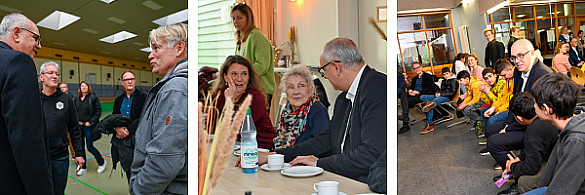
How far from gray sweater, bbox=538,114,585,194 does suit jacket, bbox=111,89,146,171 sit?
7.19 feet

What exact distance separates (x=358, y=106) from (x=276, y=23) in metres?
0.51

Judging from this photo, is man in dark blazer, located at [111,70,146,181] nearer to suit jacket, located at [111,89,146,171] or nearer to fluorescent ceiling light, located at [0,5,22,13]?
suit jacket, located at [111,89,146,171]

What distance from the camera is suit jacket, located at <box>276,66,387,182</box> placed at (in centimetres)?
149

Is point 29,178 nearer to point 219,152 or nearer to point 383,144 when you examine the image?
point 219,152

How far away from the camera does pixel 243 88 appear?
152cm

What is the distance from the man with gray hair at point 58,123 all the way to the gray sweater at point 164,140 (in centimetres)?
28

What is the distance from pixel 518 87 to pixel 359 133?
54.9 inches

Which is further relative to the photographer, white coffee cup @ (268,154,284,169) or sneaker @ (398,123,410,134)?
sneaker @ (398,123,410,134)

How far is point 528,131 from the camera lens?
2168mm

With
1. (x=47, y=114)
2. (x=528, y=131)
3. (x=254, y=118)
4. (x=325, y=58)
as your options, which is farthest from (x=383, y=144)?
(x=47, y=114)

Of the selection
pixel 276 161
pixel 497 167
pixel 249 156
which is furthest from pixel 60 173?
pixel 497 167

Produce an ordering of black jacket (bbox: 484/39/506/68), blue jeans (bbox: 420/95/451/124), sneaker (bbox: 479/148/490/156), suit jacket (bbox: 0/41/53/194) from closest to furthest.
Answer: suit jacket (bbox: 0/41/53/194) → black jacket (bbox: 484/39/506/68) → sneaker (bbox: 479/148/490/156) → blue jeans (bbox: 420/95/451/124)

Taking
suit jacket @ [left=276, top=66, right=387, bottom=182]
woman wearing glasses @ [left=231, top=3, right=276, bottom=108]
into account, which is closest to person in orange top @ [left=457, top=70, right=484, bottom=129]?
suit jacket @ [left=276, top=66, right=387, bottom=182]

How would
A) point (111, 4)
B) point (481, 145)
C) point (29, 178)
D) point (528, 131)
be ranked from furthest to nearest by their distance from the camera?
point (481, 145)
point (528, 131)
point (111, 4)
point (29, 178)
